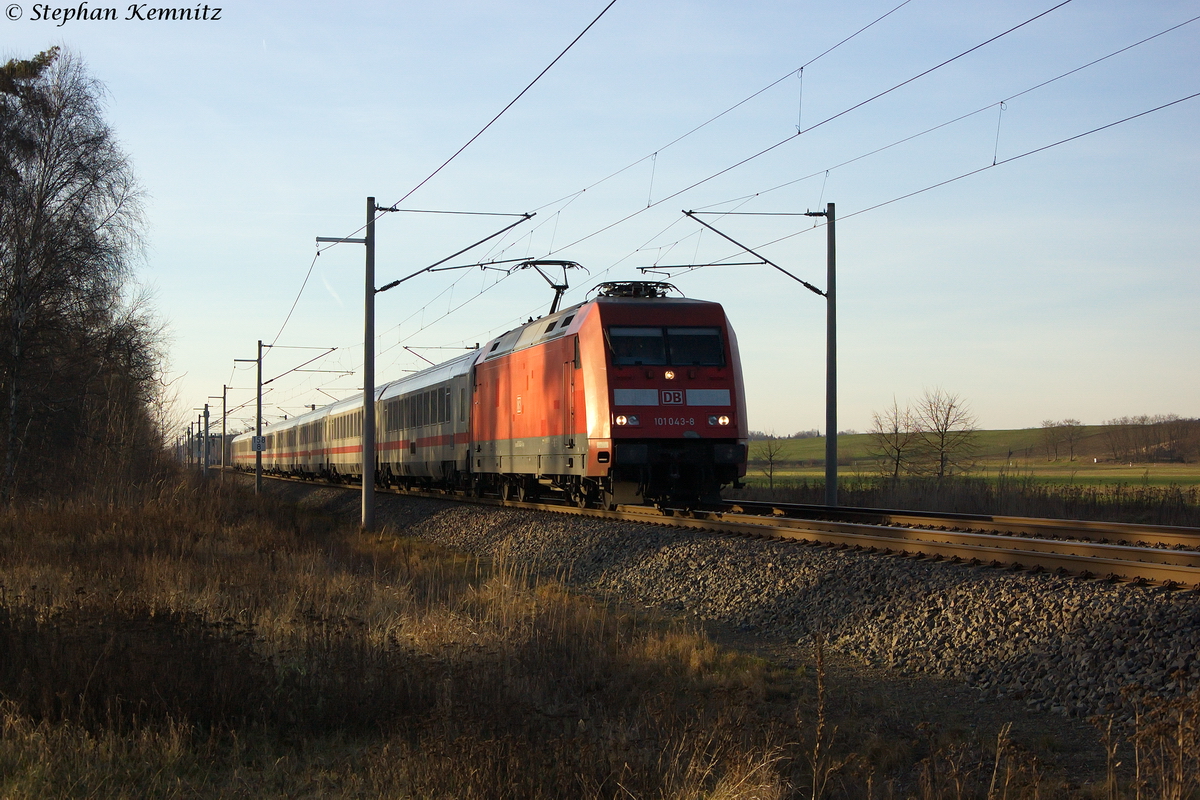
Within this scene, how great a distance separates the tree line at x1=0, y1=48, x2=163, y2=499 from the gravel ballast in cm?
1614

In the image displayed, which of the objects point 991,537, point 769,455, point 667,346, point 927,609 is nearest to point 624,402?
point 667,346

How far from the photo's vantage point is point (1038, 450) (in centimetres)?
9469

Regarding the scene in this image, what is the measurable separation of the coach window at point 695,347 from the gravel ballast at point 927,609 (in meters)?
2.94

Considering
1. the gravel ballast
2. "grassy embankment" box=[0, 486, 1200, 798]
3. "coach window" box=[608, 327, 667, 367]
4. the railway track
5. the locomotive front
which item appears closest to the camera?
"grassy embankment" box=[0, 486, 1200, 798]

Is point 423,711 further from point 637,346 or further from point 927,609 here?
point 637,346


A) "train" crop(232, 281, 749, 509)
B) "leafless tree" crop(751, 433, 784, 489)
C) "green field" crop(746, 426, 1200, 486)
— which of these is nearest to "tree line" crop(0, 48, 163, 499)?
"train" crop(232, 281, 749, 509)

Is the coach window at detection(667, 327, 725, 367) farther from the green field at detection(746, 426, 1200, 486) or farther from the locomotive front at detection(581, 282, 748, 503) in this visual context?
the green field at detection(746, 426, 1200, 486)

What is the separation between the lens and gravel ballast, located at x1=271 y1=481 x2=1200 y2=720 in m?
7.05

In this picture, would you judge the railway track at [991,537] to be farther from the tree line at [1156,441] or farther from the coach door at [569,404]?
the tree line at [1156,441]

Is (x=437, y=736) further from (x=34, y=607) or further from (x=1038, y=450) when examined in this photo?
(x=1038, y=450)

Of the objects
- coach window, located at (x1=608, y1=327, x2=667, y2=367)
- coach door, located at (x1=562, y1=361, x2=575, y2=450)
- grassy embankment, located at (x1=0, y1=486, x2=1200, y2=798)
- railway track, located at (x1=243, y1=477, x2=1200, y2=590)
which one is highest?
coach window, located at (x1=608, y1=327, x2=667, y2=367)

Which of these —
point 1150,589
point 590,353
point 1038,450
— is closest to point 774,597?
point 1150,589

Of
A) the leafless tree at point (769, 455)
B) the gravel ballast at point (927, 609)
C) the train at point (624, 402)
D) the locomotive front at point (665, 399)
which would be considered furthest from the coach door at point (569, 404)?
the leafless tree at point (769, 455)

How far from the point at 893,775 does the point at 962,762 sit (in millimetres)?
403
